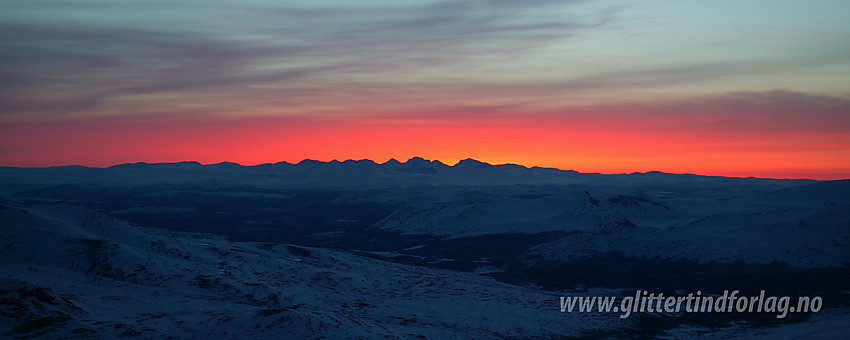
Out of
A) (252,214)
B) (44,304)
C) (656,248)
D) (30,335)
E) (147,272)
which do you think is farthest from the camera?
(252,214)

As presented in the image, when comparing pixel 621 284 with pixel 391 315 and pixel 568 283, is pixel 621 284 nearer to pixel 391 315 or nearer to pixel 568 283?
pixel 568 283

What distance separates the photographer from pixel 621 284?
56.3 metres

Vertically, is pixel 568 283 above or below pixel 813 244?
below

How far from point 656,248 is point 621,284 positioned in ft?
46.4

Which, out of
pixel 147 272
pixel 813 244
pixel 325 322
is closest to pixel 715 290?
pixel 813 244

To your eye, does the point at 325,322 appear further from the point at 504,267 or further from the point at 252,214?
the point at 252,214

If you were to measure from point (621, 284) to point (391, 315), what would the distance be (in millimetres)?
25618

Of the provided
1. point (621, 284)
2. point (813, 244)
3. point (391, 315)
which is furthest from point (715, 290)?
point (391, 315)

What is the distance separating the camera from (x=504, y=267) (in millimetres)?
69750

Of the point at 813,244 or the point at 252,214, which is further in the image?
the point at 252,214

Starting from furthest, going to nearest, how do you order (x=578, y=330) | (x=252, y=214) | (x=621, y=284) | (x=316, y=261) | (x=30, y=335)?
(x=252, y=214) < (x=316, y=261) < (x=621, y=284) < (x=578, y=330) < (x=30, y=335)

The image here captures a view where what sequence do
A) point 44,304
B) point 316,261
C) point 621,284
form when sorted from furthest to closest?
point 316,261 → point 621,284 → point 44,304

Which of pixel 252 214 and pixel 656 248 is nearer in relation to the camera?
pixel 656 248

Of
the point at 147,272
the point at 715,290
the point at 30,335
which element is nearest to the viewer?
the point at 30,335
